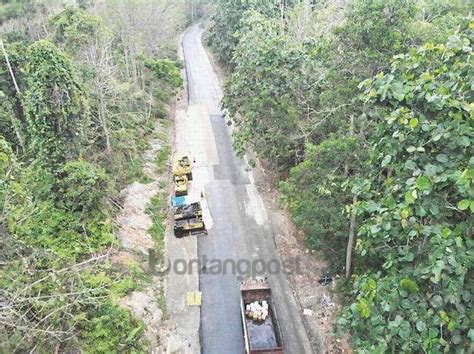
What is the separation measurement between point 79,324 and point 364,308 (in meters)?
11.5

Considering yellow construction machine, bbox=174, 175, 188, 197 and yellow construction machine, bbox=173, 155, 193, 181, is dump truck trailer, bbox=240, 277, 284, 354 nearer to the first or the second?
yellow construction machine, bbox=174, 175, 188, 197

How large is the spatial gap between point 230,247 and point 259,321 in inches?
230

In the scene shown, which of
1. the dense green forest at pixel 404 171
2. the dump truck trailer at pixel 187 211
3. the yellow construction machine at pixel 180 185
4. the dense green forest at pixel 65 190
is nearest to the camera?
the dense green forest at pixel 404 171

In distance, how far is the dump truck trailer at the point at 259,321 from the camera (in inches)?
597

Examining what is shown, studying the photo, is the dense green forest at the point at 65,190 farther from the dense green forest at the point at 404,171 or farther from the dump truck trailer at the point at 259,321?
the dense green forest at the point at 404,171

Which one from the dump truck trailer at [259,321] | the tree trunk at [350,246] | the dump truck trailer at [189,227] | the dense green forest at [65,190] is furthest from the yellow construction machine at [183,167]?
the tree trunk at [350,246]

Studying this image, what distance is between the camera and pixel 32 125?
62.7 ft

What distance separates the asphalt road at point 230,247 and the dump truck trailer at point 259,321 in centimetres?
95

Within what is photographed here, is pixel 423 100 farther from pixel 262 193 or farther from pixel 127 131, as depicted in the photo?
pixel 127 131

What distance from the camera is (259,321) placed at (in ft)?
53.8

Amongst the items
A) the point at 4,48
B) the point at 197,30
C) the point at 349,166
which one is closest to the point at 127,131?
the point at 4,48

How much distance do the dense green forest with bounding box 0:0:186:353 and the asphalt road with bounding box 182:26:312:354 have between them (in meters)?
3.40

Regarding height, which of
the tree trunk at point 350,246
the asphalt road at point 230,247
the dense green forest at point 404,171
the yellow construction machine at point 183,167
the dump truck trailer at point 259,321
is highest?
the dense green forest at point 404,171

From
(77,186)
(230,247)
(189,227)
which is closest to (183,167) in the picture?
(189,227)
